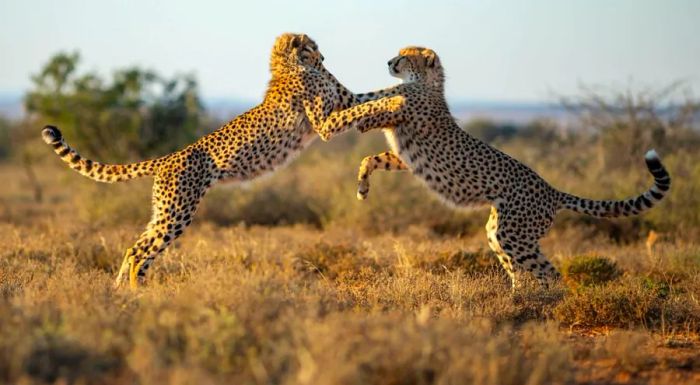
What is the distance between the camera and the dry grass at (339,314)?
11.7 feet

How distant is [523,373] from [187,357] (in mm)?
1501

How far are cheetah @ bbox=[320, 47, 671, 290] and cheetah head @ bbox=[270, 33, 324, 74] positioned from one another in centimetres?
56

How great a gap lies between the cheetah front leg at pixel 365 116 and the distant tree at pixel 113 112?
Result: 32.2 feet

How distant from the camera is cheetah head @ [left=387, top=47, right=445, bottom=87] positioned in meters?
6.86

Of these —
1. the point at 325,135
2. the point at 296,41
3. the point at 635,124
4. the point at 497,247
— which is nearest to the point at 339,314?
the point at 325,135

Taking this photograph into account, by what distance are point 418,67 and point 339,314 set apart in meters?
3.17

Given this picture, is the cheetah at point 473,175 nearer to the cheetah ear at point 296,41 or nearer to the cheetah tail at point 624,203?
the cheetah tail at point 624,203

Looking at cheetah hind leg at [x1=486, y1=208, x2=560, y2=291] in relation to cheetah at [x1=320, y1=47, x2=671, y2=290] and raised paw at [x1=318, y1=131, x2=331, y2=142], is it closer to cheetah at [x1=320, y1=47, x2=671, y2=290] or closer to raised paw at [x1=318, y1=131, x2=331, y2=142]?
cheetah at [x1=320, y1=47, x2=671, y2=290]

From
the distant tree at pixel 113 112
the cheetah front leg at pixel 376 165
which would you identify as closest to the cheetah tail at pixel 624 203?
the cheetah front leg at pixel 376 165

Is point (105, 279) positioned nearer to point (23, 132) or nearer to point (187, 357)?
point (187, 357)

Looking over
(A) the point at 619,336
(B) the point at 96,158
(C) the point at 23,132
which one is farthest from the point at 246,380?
(C) the point at 23,132

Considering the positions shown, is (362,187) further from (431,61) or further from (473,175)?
(431,61)

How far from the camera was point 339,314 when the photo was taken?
4238 mm

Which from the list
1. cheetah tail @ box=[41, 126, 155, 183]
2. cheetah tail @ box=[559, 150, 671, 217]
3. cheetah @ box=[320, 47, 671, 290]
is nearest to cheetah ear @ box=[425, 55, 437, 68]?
cheetah @ box=[320, 47, 671, 290]
